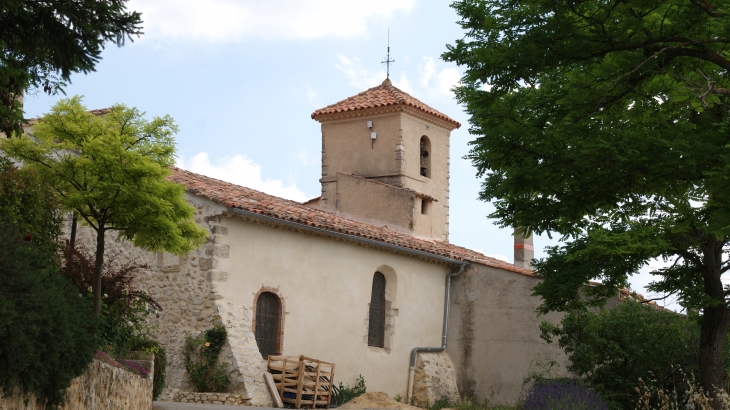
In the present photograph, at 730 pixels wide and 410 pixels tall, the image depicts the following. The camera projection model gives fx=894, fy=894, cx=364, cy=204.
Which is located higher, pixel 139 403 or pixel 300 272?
pixel 300 272

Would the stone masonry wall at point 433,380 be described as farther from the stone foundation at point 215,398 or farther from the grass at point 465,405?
the stone foundation at point 215,398

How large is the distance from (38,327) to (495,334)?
1838 cm

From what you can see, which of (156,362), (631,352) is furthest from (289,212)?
(631,352)

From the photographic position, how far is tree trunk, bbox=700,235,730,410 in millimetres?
14766

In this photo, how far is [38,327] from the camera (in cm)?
786

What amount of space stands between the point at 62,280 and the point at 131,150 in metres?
2.79

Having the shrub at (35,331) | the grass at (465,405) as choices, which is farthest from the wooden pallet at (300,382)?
the shrub at (35,331)

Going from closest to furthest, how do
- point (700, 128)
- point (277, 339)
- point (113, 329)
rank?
point (700, 128), point (113, 329), point (277, 339)

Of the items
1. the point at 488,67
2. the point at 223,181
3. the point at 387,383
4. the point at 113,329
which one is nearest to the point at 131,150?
the point at 113,329

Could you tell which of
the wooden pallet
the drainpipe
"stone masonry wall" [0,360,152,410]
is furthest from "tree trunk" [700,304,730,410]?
the drainpipe

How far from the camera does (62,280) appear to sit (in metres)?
9.83

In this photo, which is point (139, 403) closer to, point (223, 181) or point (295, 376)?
point (295, 376)

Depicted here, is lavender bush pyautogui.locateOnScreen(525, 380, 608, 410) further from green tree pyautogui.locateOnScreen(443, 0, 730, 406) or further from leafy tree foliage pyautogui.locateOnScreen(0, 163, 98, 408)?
leafy tree foliage pyautogui.locateOnScreen(0, 163, 98, 408)

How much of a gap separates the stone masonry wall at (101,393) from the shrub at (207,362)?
214 inches
